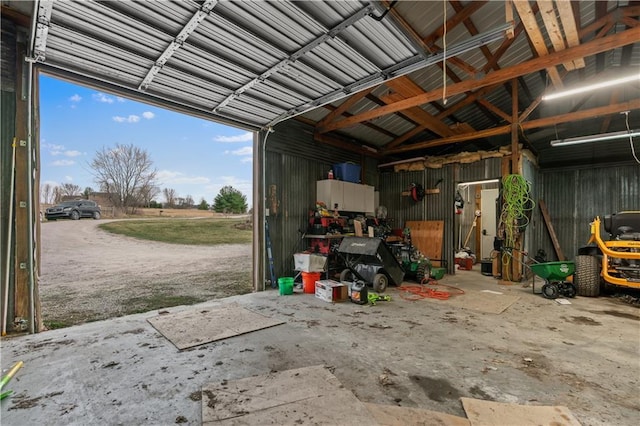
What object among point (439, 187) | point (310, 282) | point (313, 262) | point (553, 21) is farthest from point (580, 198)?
point (310, 282)

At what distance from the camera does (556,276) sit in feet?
15.8

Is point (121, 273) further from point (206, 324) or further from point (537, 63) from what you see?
point (537, 63)

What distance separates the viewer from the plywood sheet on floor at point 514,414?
1.72 m

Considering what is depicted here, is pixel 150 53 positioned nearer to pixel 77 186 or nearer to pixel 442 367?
pixel 442 367

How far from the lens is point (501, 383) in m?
2.20

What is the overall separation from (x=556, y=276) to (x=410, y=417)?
4701 millimetres

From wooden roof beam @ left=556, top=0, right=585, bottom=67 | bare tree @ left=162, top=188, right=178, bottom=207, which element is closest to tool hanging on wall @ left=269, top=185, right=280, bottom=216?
wooden roof beam @ left=556, top=0, right=585, bottom=67

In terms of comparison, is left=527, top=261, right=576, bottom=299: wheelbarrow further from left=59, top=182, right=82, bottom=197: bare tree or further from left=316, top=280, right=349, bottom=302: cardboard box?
left=59, top=182, right=82, bottom=197: bare tree

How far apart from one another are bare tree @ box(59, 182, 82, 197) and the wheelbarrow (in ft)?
48.1

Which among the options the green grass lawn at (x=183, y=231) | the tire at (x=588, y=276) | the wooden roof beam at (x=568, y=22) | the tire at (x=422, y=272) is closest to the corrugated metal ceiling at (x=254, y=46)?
the wooden roof beam at (x=568, y=22)

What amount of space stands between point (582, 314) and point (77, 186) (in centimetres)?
1500

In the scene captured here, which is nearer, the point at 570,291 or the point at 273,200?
the point at 570,291

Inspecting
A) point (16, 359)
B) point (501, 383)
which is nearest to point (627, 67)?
point (501, 383)

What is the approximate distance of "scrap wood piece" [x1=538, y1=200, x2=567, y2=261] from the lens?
26.8 ft
